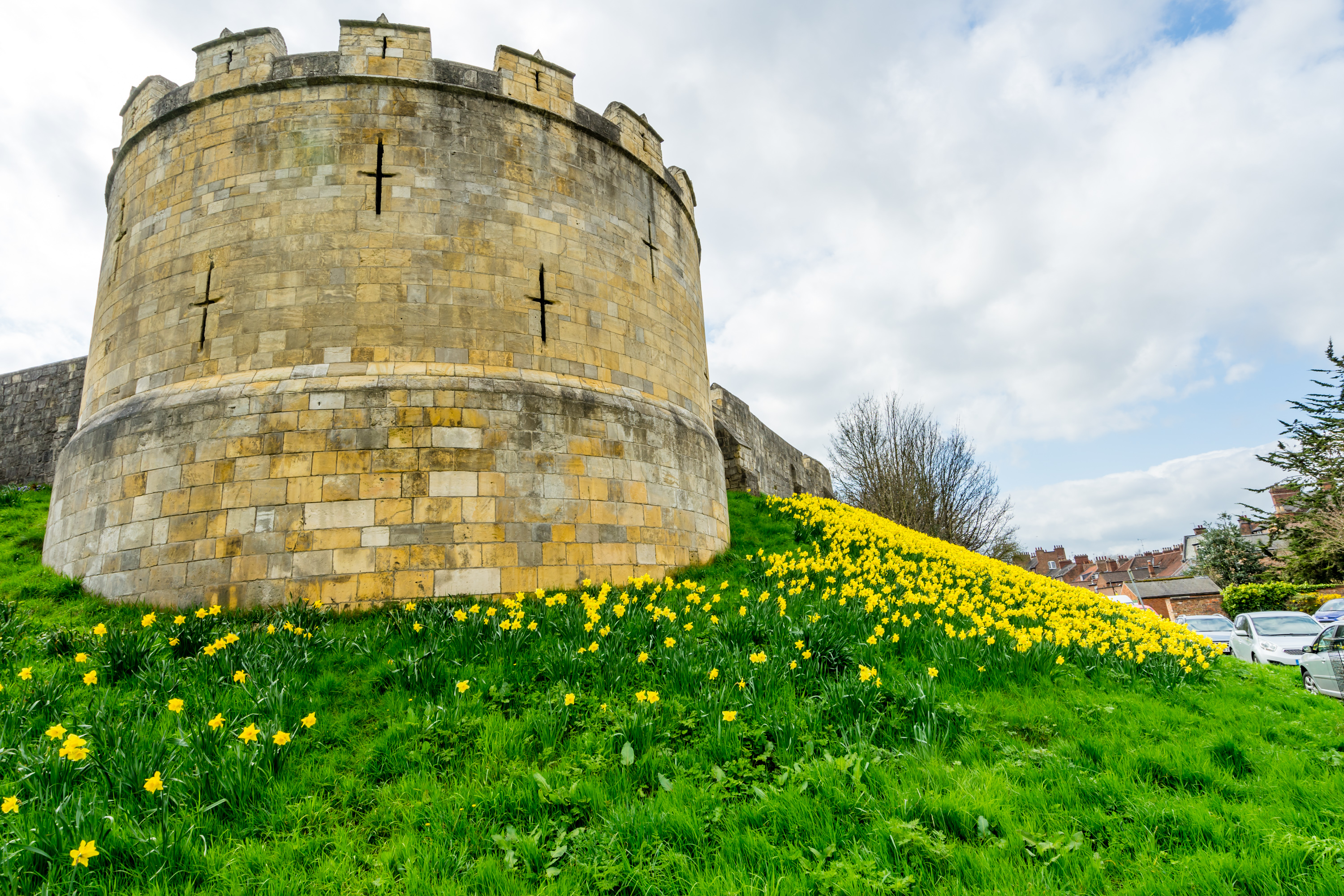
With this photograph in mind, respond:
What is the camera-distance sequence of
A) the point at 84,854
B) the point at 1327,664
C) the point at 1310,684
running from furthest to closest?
1. the point at 1310,684
2. the point at 1327,664
3. the point at 84,854

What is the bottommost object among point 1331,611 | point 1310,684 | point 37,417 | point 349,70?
point 1310,684

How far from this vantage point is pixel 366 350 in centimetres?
707

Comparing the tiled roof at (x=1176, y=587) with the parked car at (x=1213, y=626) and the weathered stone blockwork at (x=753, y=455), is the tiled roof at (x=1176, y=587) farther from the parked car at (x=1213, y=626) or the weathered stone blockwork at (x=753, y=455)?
the weathered stone blockwork at (x=753, y=455)

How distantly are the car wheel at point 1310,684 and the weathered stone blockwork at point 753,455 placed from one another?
26.0 ft

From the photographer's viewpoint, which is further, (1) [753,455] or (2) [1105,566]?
(2) [1105,566]

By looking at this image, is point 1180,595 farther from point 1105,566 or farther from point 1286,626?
point 1105,566

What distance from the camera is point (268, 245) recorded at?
24.1 ft

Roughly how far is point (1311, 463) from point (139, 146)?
29507 millimetres

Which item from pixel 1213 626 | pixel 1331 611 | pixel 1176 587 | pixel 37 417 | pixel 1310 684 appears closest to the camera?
pixel 1310 684

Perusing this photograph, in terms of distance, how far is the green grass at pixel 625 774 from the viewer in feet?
8.93

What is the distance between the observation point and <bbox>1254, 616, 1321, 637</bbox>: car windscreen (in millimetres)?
11883

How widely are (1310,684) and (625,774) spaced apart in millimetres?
9165

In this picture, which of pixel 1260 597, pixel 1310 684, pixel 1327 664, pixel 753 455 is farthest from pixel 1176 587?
pixel 1327 664

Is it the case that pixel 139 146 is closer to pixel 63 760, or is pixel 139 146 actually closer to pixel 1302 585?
pixel 63 760
